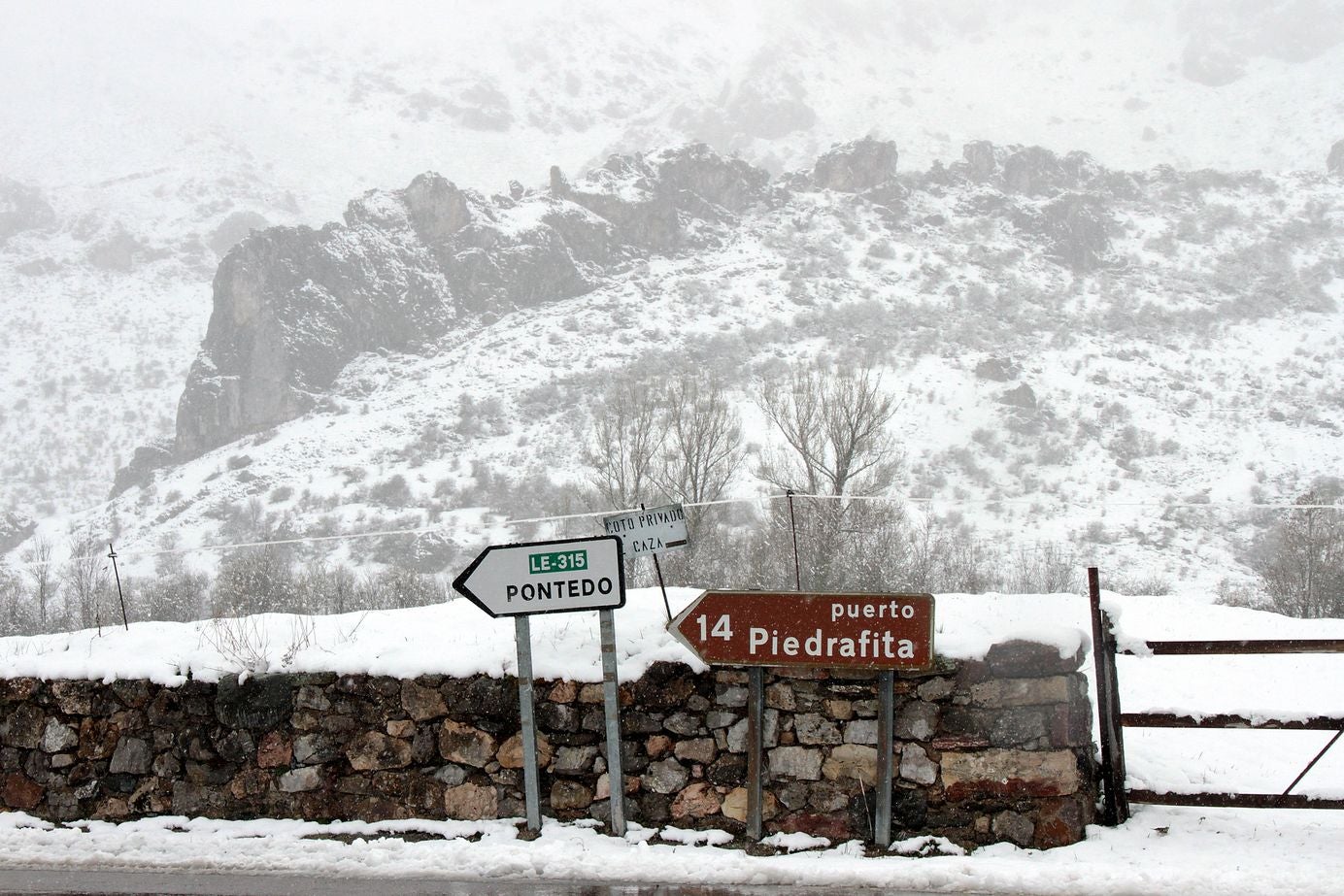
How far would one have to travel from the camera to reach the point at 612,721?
19.0 ft

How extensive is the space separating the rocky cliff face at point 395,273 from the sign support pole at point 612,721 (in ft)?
238

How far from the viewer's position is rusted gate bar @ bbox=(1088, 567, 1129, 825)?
5.71 metres

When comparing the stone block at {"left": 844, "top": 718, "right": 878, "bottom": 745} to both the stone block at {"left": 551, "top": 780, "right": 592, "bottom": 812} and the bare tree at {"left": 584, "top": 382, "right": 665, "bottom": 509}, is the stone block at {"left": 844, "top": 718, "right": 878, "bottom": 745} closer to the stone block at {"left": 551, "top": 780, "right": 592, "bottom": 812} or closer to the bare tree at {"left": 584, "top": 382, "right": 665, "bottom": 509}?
the stone block at {"left": 551, "top": 780, "right": 592, "bottom": 812}

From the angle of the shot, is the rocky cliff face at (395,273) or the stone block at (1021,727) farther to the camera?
the rocky cliff face at (395,273)

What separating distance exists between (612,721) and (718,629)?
78 cm

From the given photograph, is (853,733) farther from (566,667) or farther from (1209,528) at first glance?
(1209,528)

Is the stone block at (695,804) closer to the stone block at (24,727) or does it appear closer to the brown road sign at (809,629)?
the brown road sign at (809,629)

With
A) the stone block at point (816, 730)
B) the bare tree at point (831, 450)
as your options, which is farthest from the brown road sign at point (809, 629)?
the bare tree at point (831, 450)

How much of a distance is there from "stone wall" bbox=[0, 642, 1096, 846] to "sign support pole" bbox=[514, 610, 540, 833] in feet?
0.60

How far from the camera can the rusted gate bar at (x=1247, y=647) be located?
17.6 ft

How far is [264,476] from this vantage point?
186ft

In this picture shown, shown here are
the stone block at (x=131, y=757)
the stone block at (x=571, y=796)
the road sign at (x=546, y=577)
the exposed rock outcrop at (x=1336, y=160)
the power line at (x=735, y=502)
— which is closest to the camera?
the road sign at (x=546, y=577)

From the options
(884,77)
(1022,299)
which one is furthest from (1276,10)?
(1022,299)

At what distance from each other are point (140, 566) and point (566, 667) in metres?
41.0
